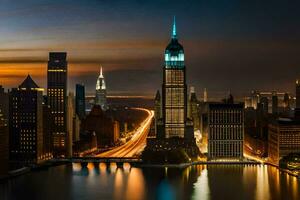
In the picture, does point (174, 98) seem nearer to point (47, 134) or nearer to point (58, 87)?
point (58, 87)

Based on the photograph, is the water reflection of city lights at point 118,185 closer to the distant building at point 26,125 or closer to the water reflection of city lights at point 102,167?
the water reflection of city lights at point 102,167

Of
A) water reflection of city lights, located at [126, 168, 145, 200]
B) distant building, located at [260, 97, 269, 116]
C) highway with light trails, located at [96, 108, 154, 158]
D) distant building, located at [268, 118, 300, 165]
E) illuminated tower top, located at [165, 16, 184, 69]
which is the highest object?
illuminated tower top, located at [165, 16, 184, 69]

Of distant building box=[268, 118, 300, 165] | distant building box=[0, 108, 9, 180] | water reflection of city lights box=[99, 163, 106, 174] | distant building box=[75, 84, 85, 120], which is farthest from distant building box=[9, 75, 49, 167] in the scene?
distant building box=[75, 84, 85, 120]

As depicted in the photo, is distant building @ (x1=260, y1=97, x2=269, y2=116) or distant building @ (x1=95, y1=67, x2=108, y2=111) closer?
distant building @ (x1=260, y1=97, x2=269, y2=116)

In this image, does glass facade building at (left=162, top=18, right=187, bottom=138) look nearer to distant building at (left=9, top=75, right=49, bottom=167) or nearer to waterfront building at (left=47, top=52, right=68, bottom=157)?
waterfront building at (left=47, top=52, right=68, bottom=157)

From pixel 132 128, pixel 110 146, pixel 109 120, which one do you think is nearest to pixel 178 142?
pixel 110 146

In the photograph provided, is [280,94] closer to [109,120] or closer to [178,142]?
[109,120]
